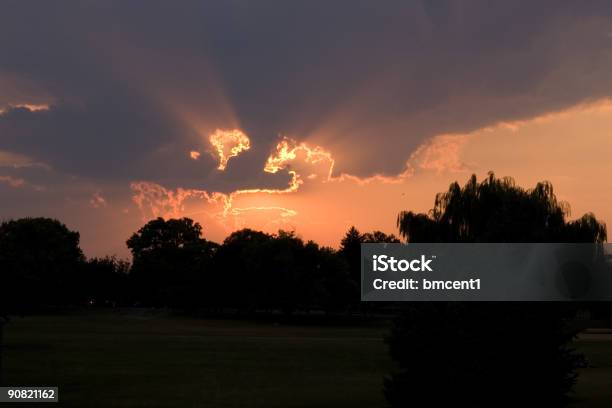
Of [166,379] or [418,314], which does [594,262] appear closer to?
[166,379]

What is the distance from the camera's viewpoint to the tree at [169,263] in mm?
166500

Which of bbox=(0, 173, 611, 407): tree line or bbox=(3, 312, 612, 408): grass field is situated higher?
bbox=(0, 173, 611, 407): tree line

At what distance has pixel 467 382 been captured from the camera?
20781 mm

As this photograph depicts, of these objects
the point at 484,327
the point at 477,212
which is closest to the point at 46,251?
the point at 477,212

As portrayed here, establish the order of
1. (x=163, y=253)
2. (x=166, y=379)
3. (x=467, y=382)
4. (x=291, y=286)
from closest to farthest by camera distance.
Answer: (x=467, y=382)
(x=166, y=379)
(x=291, y=286)
(x=163, y=253)

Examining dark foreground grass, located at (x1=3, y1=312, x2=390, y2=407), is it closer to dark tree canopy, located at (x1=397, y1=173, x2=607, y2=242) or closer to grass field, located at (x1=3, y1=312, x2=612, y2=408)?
grass field, located at (x1=3, y1=312, x2=612, y2=408)

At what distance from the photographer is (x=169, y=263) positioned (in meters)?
188

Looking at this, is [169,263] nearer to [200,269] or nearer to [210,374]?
[200,269]

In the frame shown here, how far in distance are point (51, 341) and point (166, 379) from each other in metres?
30.4

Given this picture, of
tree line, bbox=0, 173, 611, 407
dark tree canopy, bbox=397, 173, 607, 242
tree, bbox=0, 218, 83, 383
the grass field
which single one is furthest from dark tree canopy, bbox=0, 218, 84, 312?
dark tree canopy, bbox=397, 173, 607, 242

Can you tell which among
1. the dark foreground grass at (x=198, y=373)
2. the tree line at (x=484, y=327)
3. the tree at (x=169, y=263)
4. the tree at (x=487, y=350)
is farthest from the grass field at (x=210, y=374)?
the tree at (x=169, y=263)

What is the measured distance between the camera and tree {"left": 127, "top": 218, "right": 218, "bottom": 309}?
6555 inches

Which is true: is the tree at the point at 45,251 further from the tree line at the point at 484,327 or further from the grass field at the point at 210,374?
the tree line at the point at 484,327

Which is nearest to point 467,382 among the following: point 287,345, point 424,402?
point 424,402
